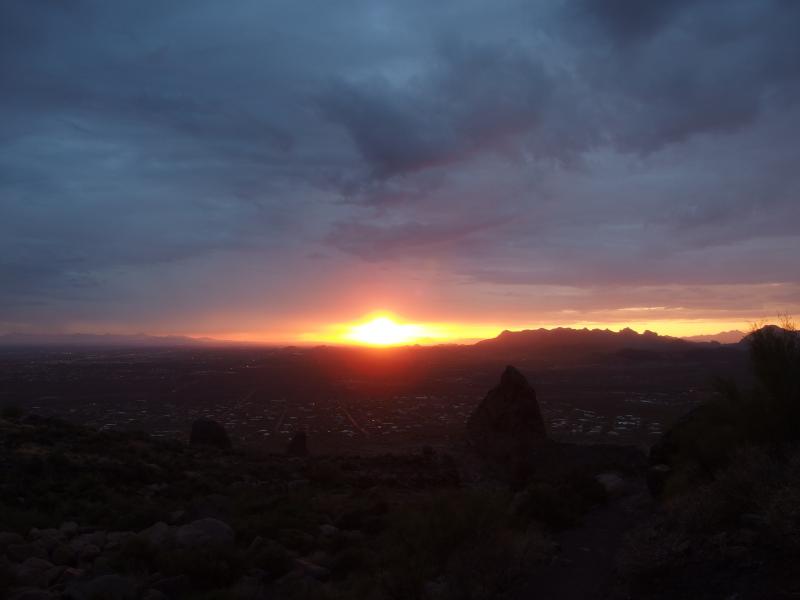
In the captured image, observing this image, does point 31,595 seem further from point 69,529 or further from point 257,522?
point 257,522

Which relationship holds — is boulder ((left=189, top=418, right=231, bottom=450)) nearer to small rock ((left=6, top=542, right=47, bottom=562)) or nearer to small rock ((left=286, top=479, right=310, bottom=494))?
small rock ((left=286, top=479, right=310, bottom=494))

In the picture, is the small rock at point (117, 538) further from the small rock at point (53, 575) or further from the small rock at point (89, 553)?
the small rock at point (53, 575)

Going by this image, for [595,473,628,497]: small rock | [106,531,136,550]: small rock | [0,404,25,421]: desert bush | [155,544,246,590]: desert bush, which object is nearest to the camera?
[155,544,246,590]: desert bush

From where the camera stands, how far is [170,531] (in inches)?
588

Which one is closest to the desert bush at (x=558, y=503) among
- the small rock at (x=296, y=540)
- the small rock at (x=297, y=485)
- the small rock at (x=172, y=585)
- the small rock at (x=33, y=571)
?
the small rock at (x=296, y=540)

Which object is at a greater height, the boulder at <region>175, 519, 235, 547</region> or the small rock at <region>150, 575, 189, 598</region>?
the boulder at <region>175, 519, 235, 547</region>

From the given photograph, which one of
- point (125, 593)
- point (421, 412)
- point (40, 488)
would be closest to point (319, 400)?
point (421, 412)

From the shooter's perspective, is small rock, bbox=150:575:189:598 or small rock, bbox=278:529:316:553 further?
small rock, bbox=278:529:316:553

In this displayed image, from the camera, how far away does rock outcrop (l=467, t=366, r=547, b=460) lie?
34.6 m

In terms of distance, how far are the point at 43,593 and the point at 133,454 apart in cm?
1656

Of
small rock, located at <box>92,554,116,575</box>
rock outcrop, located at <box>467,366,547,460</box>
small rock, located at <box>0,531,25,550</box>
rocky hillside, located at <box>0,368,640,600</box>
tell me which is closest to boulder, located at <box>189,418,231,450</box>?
rocky hillside, located at <box>0,368,640,600</box>

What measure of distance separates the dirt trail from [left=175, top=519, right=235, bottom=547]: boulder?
7369 millimetres

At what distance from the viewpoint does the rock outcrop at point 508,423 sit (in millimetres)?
34594

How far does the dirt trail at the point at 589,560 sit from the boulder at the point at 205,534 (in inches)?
Result: 290
